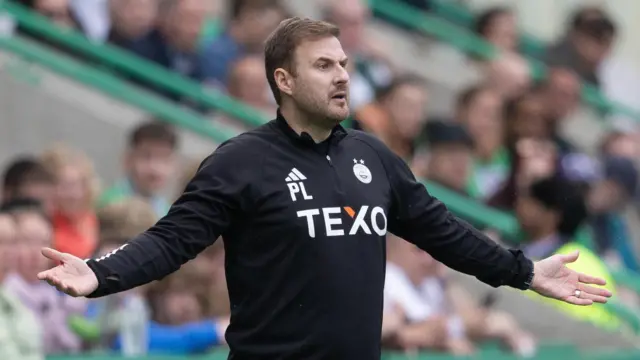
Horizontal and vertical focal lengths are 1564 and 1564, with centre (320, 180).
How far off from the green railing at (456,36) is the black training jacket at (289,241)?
8.94m

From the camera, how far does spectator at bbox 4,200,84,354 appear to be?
27.9 feet

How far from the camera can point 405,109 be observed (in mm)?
11906

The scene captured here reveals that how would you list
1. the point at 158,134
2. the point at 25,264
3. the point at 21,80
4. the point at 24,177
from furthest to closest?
the point at 21,80
the point at 158,134
the point at 24,177
the point at 25,264

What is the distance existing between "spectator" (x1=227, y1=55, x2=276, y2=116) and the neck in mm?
5412

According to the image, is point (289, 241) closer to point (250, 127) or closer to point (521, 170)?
point (250, 127)

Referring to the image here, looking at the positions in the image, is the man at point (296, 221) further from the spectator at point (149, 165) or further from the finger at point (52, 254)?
the spectator at point (149, 165)

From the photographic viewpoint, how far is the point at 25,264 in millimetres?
8508

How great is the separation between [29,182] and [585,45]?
24.7ft

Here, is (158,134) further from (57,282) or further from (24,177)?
(57,282)

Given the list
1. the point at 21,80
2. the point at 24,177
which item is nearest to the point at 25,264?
the point at 24,177

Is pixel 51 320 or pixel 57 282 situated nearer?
pixel 57 282

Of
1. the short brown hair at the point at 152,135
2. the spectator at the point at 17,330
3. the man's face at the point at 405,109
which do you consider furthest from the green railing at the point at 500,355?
the man's face at the point at 405,109

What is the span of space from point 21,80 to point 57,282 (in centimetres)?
585

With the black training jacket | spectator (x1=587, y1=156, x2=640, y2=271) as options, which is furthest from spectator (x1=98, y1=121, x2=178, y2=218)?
spectator (x1=587, y1=156, x2=640, y2=271)
